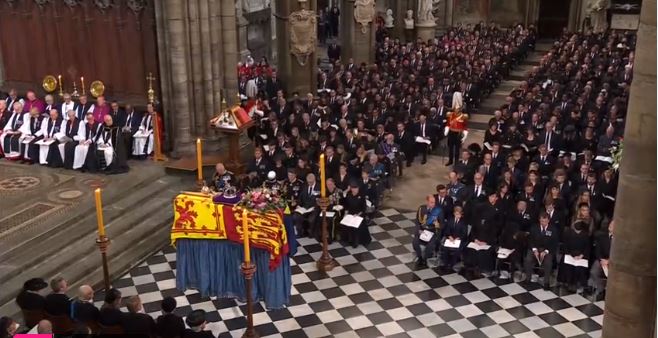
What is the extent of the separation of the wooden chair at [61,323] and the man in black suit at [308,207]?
16.7 ft

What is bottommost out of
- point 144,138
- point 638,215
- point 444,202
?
point 444,202

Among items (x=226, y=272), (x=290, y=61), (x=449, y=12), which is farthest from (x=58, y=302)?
(x=449, y=12)

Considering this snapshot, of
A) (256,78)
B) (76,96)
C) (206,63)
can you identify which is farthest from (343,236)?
(256,78)

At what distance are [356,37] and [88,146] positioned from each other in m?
13.4

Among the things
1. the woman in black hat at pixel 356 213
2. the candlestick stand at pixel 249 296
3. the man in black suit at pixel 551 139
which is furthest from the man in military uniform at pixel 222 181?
the man in black suit at pixel 551 139

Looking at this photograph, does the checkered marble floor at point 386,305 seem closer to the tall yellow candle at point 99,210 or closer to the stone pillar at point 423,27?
the tall yellow candle at point 99,210

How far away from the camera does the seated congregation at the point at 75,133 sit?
15.5 m

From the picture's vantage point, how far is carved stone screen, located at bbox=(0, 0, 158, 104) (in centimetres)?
1661

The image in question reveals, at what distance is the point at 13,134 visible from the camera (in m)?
16.3

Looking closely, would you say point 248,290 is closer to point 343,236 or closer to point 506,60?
point 343,236

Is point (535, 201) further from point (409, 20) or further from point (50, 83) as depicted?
point (409, 20)

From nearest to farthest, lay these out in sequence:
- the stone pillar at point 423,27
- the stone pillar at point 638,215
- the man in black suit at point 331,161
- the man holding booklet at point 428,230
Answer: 1. the stone pillar at point 638,215
2. the man holding booklet at point 428,230
3. the man in black suit at point 331,161
4. the stone pillar at point 423,27

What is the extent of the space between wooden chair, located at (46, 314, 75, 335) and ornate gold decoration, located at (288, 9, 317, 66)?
13933 millimetres

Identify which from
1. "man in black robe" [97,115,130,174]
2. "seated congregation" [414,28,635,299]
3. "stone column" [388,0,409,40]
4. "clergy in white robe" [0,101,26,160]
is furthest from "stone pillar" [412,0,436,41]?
"clergy in white robe" [0,101,26,160]
